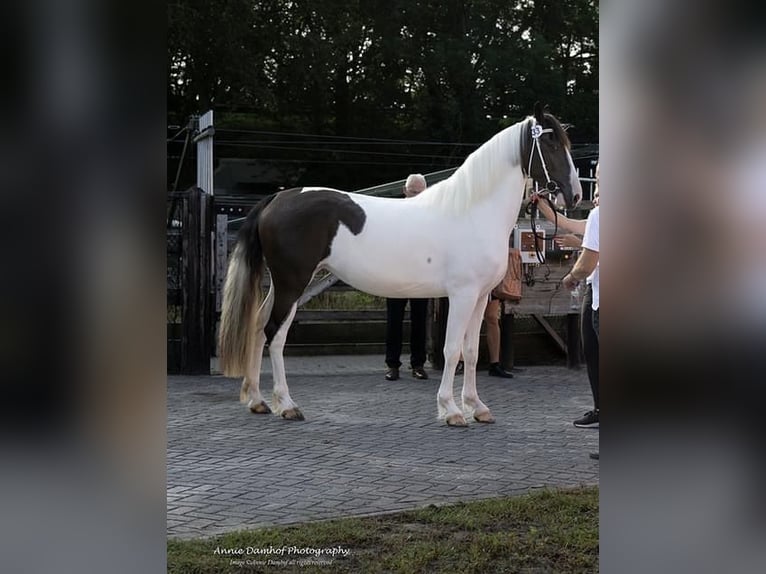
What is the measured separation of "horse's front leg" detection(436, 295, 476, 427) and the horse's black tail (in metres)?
1.22

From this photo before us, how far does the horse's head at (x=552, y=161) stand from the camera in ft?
13.2

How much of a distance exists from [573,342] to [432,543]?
3.69 metres

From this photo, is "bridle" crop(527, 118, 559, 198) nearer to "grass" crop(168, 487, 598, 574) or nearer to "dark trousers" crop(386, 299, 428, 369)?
"dark trousers" crop(386, 299, 428, 369)

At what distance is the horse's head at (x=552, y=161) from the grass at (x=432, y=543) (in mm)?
1859

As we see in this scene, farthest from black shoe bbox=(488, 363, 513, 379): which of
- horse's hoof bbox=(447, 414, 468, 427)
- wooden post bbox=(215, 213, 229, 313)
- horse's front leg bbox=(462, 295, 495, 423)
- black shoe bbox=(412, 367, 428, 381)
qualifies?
wooden post bbox=(215, 213, 229, 313)

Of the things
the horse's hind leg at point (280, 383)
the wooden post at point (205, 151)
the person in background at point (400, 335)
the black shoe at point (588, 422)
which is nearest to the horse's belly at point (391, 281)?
the horse's hind leg at point (280, 383)

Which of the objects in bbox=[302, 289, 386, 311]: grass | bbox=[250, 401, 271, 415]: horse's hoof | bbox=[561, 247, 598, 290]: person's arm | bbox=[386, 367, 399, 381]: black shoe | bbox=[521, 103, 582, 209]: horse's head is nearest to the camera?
bbox=[561, 247, 598, 290]: person's arm

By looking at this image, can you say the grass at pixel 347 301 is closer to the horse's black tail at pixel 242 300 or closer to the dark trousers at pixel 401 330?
the dark trousers at pixel 401 330

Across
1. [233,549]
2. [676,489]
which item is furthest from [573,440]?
[676,489]

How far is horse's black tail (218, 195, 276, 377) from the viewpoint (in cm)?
460

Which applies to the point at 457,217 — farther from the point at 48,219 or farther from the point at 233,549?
the point at 48,219

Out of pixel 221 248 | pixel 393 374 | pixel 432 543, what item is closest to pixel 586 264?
pixel 432 543

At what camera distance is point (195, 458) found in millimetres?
3508

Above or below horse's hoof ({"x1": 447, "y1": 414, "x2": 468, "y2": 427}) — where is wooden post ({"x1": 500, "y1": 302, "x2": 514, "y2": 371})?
above
